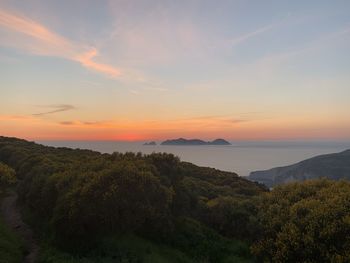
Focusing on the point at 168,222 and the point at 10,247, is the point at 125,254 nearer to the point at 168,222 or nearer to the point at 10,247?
the point at 168,222

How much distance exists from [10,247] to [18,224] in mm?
6258

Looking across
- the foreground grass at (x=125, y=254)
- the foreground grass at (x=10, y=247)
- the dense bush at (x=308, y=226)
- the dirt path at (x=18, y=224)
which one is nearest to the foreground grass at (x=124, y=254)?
the foreground grass at (x=125, y=254)

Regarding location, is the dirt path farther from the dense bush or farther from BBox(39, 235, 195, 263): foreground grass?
the dense bush

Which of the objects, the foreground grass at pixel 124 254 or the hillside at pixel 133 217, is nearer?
the foreground grass at pixel 124 254

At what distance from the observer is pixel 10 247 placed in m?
19.3

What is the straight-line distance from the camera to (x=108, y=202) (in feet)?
63.2

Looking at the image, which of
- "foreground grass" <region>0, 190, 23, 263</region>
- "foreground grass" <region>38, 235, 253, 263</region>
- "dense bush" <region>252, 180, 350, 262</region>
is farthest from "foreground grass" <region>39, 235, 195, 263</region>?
"dense bush" <region>252, 180, 350, 262</region>

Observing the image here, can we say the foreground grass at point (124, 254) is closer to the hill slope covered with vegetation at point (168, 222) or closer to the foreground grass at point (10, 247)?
the hill slope covered with vegetation at point (168, 222)

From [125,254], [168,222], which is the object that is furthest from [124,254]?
[168,222]

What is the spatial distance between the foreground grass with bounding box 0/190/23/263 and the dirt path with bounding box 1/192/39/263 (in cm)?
45

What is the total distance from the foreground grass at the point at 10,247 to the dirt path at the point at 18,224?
1.47 ft

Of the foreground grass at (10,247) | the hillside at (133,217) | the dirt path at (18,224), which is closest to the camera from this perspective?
the foreground grass at (10,247)

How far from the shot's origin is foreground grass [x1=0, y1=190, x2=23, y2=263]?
17.9 meters

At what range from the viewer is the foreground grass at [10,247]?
1791 cm
